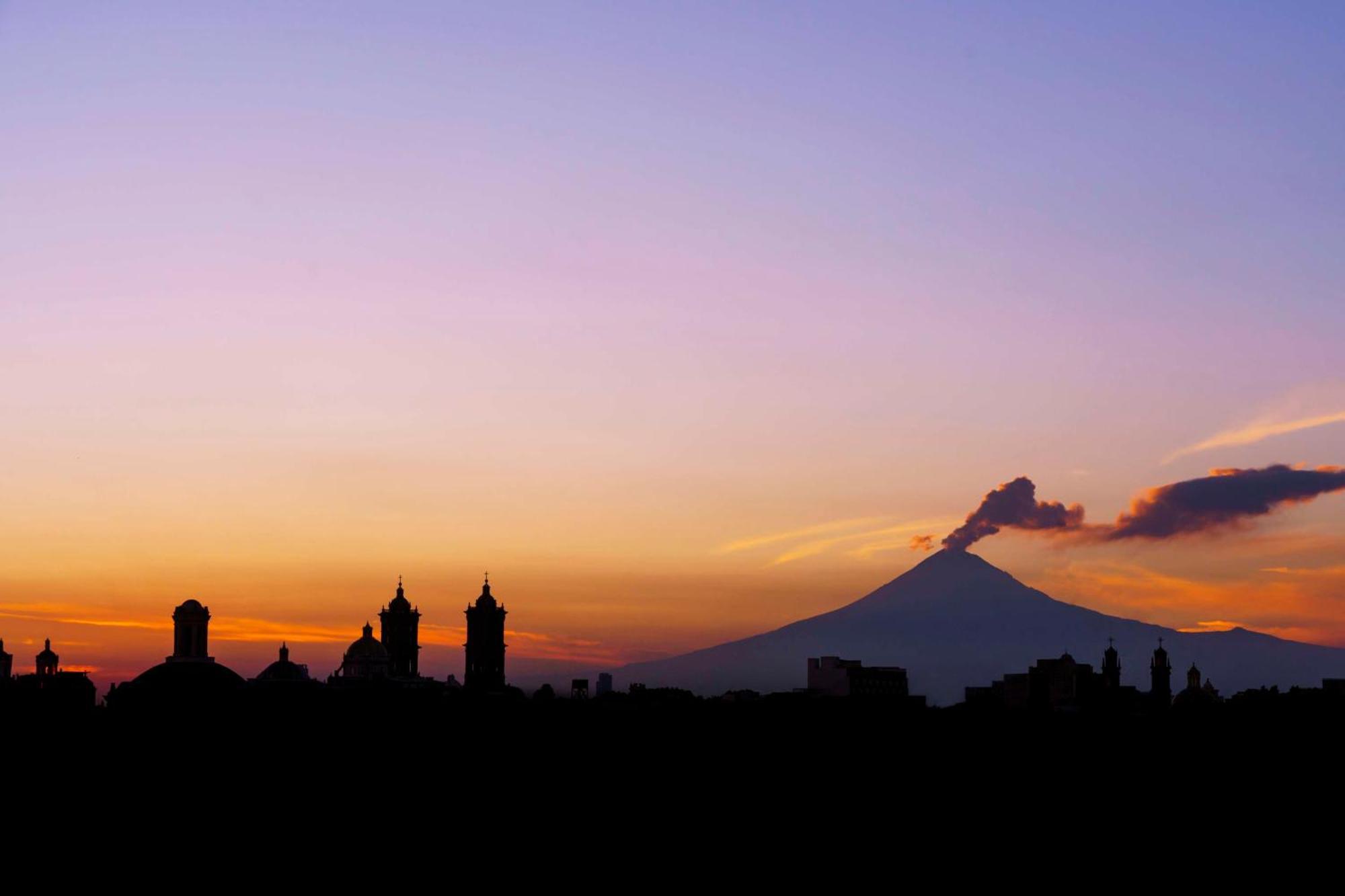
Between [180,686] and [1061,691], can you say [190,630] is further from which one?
[1061,691]

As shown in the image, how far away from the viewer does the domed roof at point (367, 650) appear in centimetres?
16988

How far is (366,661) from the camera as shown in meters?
169

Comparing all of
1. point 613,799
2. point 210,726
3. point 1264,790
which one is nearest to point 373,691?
point 210,726

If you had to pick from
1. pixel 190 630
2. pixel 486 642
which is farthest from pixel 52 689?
pixel 486 642

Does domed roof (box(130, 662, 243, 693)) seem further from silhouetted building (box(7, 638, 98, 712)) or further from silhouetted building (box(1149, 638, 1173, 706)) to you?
silhouetted building (box(1149, 638, 1173, 706))

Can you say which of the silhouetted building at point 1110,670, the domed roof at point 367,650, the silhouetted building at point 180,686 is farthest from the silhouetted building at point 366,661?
the silhouetted building at point 1110,670

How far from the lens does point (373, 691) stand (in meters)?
147

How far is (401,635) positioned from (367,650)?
865cm

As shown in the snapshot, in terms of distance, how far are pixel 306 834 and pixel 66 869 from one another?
13266 millimetres

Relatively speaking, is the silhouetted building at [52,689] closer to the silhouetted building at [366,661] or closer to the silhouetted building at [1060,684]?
the silhouetted building at [366,661]

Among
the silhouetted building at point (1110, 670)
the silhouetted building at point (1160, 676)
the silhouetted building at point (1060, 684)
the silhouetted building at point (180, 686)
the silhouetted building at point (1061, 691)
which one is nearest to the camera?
the silhouetted building at point (180, 686)

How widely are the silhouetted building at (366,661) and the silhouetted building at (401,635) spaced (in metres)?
4.91

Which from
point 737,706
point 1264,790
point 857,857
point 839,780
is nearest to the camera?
point 857,857

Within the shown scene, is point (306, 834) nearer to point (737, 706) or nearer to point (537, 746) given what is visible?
point (537, 746)
